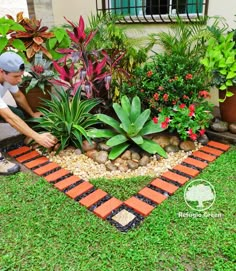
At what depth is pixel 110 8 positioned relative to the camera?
4.38 metres

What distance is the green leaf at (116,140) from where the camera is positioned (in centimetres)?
249

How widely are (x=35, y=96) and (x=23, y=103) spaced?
0.88 ft

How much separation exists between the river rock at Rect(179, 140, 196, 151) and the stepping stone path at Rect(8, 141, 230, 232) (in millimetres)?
74

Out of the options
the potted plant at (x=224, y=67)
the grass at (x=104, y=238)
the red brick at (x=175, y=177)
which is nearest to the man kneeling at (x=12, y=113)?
the grass at (x=104, y=238)

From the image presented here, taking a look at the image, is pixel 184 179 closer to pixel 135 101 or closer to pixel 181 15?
pixel 135 101

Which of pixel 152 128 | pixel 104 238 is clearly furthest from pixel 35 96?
pixel 104 238

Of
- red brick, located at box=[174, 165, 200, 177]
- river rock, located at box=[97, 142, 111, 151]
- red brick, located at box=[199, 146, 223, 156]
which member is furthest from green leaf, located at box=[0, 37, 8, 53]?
red brick, located at box=[199, 146, 223, 156]

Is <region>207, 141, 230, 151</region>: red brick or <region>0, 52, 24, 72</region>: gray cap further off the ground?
<region>0, 52, 24, 72</region>: gray cap

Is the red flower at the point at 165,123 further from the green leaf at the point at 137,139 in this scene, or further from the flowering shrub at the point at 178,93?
the green leaf at the point at 137,139

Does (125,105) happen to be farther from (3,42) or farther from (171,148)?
(3,42)

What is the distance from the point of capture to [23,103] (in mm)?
2889

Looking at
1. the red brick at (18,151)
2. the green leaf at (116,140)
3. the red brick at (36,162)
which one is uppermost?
the green leaf at (116,140)

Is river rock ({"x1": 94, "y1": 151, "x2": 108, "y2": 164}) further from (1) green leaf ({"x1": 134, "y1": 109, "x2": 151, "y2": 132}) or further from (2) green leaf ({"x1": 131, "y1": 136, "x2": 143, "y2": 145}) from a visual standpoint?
(1) green leaf ({"x1": 134, "y1": 109, "x2": 151, "y2": 132})

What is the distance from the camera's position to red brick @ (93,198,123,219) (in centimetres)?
187
